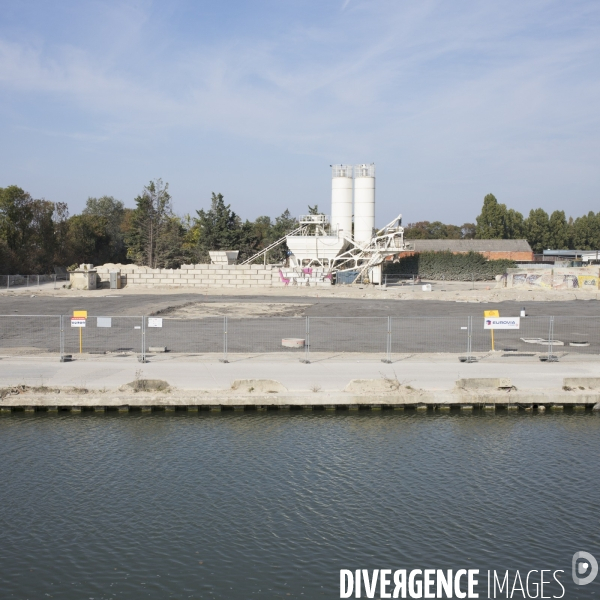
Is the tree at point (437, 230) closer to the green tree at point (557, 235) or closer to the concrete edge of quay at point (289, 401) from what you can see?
the green tree at point (557, 235)

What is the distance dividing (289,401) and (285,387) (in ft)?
2.78

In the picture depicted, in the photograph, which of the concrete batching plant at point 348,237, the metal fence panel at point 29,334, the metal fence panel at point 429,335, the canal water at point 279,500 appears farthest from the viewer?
the concrete batching plant at point 348,237

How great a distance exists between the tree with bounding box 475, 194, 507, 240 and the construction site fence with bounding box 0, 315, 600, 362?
86.8 metres

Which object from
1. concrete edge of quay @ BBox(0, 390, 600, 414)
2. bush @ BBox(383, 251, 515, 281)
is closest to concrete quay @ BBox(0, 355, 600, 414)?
concrete edge of quay @ BBox(0, 390, 600, 414)

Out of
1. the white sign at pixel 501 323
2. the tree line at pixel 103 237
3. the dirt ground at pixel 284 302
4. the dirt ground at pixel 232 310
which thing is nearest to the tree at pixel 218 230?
the tree line at pixel 103 237

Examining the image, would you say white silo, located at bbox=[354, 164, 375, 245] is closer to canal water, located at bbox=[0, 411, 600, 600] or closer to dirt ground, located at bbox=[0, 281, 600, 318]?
dirt ground, located at bbox=[0, 281, 600, 318]

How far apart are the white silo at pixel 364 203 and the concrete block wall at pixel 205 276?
14.3m

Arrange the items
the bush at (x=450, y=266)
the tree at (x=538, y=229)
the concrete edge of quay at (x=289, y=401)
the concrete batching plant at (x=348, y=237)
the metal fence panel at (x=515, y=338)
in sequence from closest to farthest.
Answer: the concrete edge of quay at (x=289, y=401), the metal fence panel at (x=515, y=338), the concrete batching plant at (x=348, y=237), the bush at (x=450, y=266), the tree at (x=538, y=229)

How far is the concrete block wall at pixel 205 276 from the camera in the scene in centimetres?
7175

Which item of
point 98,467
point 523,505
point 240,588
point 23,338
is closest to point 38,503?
point 98,467

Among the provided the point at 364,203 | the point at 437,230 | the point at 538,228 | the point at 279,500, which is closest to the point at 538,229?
the point at 538,228

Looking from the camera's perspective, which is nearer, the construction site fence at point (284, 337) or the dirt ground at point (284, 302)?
the construction site fence at point (284, 337)

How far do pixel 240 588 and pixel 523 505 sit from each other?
673 centimetres

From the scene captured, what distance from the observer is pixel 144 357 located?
26.6m
